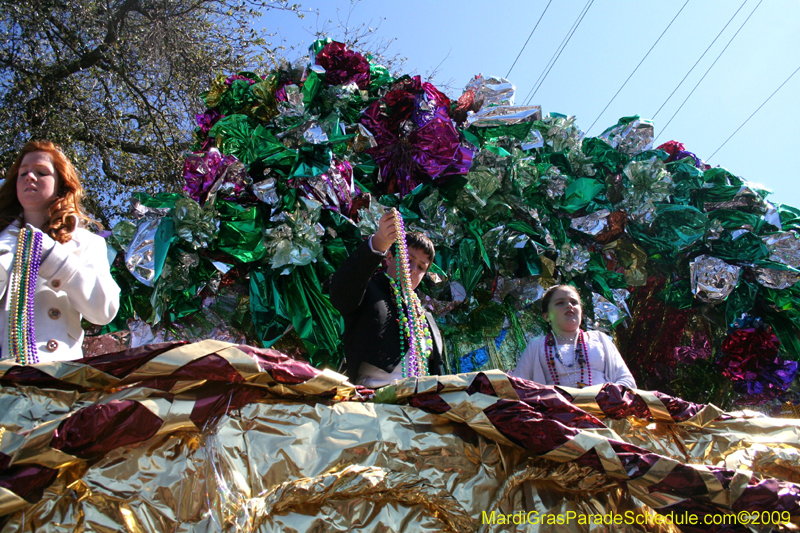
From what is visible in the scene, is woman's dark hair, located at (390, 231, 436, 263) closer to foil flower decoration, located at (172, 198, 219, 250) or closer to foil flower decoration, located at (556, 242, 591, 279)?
foil flower decoration, located at (172, 198, 219, 250)

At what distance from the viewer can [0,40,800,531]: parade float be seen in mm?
954

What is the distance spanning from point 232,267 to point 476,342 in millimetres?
994

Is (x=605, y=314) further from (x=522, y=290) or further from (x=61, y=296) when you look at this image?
(x=61, y=296)

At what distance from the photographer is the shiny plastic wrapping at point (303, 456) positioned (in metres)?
0.90

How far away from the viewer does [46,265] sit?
4.46ft

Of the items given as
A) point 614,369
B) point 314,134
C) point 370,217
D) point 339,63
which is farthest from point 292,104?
point 614,369

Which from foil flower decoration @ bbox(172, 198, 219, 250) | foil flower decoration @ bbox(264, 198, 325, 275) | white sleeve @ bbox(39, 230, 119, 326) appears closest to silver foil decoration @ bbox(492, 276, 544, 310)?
foil flower decoration @ bbox(264, 198, 325, 275)

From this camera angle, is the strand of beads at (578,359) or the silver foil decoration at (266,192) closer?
the silver foil decoration at (266,192)

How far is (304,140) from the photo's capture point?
6.93 feet

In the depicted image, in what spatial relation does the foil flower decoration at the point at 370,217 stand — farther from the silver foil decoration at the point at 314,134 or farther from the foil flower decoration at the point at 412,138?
the silver foil decoration at the point at 314,134

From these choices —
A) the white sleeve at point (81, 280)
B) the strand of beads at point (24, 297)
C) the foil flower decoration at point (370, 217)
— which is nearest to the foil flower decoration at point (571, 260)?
the foil flower decoration at point (370, 217)

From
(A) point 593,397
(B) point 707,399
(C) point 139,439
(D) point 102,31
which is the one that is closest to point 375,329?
(A) point 593,397

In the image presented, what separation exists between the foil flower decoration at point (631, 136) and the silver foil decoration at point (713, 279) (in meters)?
0.55

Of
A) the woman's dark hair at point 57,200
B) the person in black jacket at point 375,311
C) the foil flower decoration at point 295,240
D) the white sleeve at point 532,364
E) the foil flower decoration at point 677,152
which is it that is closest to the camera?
the woman's dark hair at point 57,200
